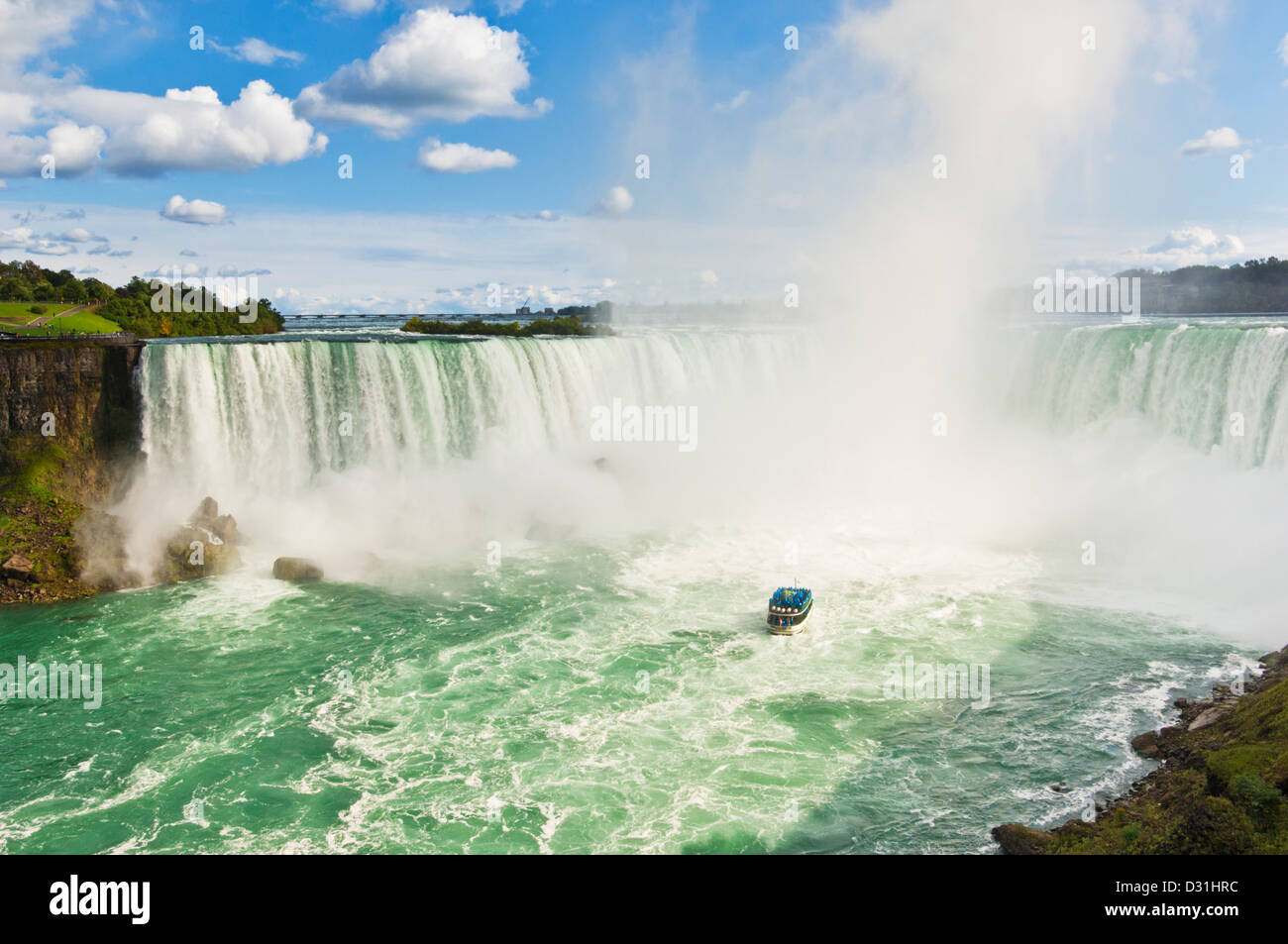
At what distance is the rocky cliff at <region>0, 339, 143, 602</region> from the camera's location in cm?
2425

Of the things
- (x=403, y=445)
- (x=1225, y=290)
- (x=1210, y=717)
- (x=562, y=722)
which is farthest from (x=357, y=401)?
(x=1225, y=290)

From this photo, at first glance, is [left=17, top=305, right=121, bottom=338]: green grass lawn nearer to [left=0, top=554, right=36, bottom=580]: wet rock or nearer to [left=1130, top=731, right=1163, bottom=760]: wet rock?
[left=0, top=554, right=36, bottom=580]: wet rock

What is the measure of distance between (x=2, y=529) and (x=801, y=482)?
29016mm

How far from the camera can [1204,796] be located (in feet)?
35.1

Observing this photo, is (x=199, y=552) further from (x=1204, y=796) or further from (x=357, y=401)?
(x=1204, y=796)

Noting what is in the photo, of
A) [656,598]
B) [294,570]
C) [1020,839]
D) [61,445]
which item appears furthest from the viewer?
[61,445]

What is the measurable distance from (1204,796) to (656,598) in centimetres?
1401

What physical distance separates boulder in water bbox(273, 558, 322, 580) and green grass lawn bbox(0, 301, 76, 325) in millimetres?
26760

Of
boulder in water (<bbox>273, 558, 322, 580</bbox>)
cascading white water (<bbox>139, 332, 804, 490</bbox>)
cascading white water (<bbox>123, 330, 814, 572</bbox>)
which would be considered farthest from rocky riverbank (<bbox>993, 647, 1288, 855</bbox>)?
cascading white water (<bbox>139, 332, 804, 490</bbox>)

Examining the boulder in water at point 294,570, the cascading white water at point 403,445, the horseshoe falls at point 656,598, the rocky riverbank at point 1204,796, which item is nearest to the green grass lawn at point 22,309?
the cascading white water at point 403,445

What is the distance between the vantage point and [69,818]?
505 inches

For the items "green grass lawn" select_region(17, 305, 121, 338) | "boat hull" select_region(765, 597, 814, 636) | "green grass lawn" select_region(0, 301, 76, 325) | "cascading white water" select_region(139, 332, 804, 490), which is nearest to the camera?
"boat hull" select_region(765, 597, 814, 636)

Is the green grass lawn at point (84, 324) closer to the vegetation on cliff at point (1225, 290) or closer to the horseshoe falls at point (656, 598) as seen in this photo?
the horseshoe falls at point (656, 598)
